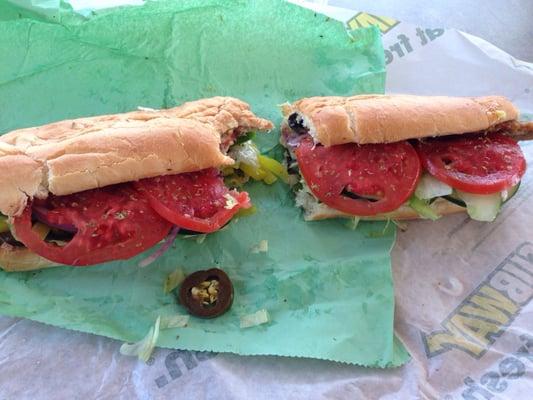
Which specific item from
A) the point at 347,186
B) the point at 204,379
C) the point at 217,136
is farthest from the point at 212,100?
the point at 204,379

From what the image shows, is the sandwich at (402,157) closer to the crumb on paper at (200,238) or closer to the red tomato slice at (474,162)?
the red tomato slice at (474,162)

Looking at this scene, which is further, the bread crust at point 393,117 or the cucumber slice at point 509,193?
the cucumber slice at point 509,193

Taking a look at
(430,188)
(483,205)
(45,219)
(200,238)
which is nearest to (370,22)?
(430,188)

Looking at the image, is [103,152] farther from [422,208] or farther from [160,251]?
[422,208]

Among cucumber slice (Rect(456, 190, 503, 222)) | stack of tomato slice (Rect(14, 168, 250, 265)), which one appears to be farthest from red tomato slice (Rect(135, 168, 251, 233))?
cucumber slice (Rect(456, 190, 503, 222))

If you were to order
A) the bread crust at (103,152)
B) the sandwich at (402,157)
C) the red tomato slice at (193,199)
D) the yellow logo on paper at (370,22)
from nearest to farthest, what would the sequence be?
the bread crust at (103,152) < the red tomato slice at (193,199) < the sandwich at (402,157) < the yellow logo on paper at (370,22)

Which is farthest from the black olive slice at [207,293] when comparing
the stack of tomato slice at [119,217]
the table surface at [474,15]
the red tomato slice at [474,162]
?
the table surface at [474,15]

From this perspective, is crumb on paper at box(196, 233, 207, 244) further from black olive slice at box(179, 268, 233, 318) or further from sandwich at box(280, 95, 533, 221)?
sandwich at box(280, 95, 533, 221)

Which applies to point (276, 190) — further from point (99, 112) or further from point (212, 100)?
point (99, 112)
